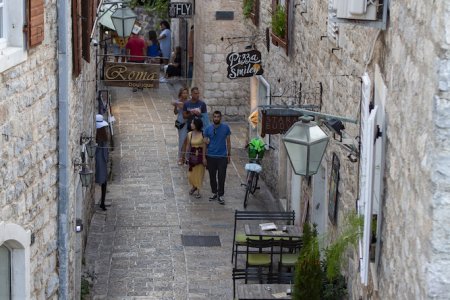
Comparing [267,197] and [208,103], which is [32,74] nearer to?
[267,197]

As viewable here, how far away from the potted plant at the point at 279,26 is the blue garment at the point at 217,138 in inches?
61.0

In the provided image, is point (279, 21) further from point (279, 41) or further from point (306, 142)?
point (306, 142)

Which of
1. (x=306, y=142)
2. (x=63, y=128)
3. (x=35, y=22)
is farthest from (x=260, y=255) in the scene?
(x=35, y=22)

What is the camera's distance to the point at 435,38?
4961mm

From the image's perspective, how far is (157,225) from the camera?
49.8ft

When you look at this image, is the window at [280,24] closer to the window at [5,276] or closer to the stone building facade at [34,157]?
the stone building facade at [34,157]

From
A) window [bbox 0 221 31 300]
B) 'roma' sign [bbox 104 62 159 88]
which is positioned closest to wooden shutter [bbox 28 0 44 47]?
window [bbox 0 221 31 300]

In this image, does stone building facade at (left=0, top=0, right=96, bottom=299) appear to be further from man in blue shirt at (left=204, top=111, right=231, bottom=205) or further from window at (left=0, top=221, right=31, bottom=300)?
man in blue shirt at (left=204, top=111, right=231, bottom=205)

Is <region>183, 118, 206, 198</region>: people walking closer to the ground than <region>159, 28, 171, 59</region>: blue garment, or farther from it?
closer to the ground

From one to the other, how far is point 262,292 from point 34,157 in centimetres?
292

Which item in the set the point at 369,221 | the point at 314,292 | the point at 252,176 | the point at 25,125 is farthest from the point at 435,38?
the point at 252,176

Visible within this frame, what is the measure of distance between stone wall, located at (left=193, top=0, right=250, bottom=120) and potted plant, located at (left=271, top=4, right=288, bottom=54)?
21.8ft

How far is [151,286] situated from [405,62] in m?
7.14

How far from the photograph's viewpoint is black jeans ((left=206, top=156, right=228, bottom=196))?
54.0ft
